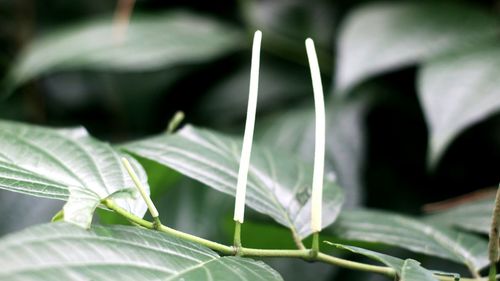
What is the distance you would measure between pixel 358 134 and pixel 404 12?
189 millimetres

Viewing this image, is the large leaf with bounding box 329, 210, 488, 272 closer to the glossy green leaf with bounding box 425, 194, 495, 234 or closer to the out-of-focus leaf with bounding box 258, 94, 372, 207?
the glossy green leaf with bounding box 425, 194, 495, 234

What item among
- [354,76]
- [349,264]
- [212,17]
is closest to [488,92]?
[354,76]

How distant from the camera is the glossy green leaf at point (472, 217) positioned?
530 mm

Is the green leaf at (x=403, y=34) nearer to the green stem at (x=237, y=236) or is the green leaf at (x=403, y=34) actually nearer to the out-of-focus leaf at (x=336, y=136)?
the out-of-focus leaf at (x=336, y=136)

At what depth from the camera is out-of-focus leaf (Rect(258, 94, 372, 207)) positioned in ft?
2.63

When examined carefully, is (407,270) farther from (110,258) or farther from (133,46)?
(133,46)

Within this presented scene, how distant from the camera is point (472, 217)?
56 cm

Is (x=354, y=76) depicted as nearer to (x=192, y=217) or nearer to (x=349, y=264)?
(x=192, y=217)

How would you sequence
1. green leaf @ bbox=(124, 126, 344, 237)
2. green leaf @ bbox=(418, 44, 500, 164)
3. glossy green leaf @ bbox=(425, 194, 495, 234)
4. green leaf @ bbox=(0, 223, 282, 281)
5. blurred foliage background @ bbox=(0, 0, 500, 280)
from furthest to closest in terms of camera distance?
blurred foliage background @ bbox=(0, 0, 500, 280)
green leaf @ bbox=(418, 44, 500, 164)
glossy green leaf @ bbox=(425, 194, 495, 234)
green leaf @ bbox=(124, 126, 344, 237)
green leaf @ bbox=(0, 223, 282, 281)

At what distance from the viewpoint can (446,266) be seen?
0.74 m

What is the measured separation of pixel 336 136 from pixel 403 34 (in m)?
0.17

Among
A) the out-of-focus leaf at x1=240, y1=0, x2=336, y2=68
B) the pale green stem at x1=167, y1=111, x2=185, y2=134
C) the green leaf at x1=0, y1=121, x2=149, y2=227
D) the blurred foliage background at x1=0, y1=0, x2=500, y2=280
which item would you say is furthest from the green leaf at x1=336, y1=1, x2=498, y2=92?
the green leaf at x1=0, y1=121, x2=149, y2=227

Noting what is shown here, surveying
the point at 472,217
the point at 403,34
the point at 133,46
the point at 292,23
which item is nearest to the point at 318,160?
the point at 472,217

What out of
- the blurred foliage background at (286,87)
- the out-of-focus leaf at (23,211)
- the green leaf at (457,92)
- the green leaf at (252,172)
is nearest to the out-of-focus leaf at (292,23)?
the blurred foliage background at (286,87)
